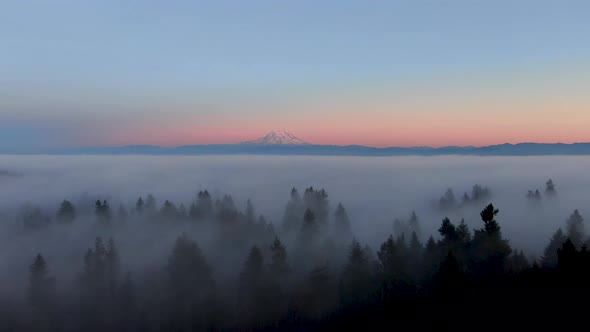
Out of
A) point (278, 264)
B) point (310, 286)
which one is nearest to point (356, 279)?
point (310, 286)

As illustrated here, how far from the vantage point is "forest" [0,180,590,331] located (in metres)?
34.7

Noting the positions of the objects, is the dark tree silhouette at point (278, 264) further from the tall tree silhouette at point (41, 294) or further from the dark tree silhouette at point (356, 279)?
the tall tree silhouette at point (41, 294)

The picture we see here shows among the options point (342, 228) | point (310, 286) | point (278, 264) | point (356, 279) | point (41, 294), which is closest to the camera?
point (356, 279)

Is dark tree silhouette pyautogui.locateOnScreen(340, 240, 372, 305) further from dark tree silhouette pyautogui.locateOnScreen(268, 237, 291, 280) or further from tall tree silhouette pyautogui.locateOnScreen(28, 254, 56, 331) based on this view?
tall tree silhouette pyautogui.locateOnScreen(28, 254, 56, 331)

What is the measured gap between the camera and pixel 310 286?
62594mm

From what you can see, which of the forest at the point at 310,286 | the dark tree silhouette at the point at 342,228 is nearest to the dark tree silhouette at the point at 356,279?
the forest at the point at 310,286

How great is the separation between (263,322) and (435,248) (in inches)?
1054

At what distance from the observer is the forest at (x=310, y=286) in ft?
114

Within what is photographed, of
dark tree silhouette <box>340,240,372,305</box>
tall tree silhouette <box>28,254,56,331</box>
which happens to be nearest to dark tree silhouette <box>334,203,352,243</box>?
dark tree silhouette <box>340,240,372,305</box>

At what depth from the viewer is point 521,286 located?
1471 inches

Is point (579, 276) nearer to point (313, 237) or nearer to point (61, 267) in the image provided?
point (313, 237)

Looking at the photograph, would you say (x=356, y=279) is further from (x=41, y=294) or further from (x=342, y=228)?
(x=342, y=228)

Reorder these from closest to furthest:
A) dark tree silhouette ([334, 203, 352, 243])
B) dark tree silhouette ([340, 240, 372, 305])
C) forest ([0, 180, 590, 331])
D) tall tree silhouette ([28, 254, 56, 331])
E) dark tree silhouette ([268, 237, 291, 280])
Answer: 1. forest ([0, 180, 590, 331])
2. dark tree silhouette ([340, 240, 372, 305])
3. tall tree silhouette ([28, 254, 56, 331])
4. dark tree silhouette ([268, 237, 291, 280])
5. dark tree silhouette ([334, 203, 352, 243])

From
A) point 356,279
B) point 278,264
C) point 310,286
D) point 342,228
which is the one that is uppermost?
point 278,264
